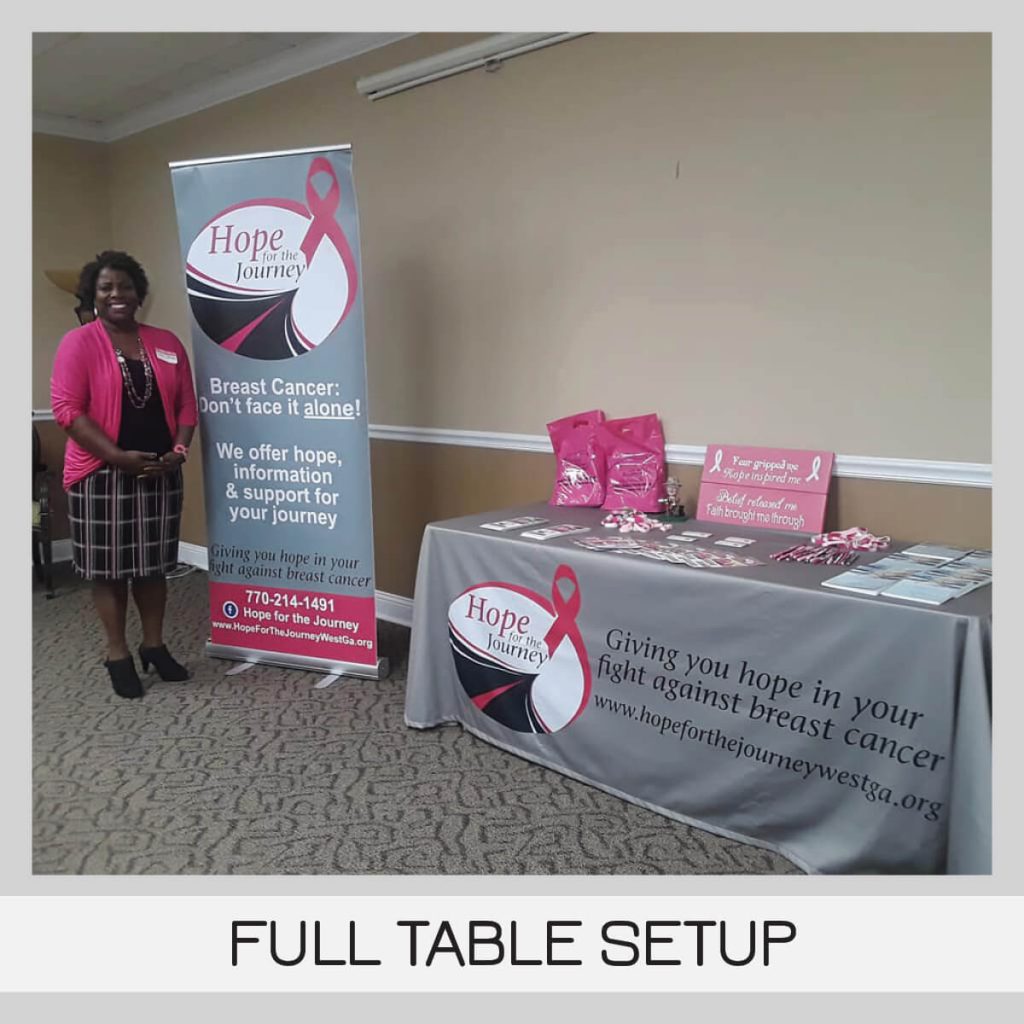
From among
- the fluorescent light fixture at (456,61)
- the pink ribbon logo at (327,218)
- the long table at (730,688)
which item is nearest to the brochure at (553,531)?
the long table at (730,688)

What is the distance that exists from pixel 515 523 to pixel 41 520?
9.82 feet

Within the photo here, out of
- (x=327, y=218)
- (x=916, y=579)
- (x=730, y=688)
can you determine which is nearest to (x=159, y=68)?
(x=327, y=218)

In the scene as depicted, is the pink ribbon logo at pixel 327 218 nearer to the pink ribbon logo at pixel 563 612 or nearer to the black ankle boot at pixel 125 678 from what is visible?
the pink ribbon logo at pixel 563 612

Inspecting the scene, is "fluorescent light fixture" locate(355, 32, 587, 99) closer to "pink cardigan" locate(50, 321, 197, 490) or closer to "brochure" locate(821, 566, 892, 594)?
"pink cardigan" locate(50, 321, 197, 490)

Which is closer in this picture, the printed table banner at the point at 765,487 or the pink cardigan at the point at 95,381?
the printed table banner at the point at 765,487

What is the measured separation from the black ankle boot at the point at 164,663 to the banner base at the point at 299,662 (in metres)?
0.20

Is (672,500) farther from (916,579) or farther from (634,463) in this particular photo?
(916,579)

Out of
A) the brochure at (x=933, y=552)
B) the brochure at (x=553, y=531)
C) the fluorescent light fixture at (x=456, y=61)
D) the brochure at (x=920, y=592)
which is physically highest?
the fluorescent light fixture at (x=456, y=61)

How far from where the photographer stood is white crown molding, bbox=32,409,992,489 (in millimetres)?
2225

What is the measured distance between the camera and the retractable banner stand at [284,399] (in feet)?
9.30

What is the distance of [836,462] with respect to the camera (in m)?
2.42

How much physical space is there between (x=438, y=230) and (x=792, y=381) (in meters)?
1.61

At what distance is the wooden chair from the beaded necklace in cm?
182

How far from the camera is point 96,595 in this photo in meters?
2.94
